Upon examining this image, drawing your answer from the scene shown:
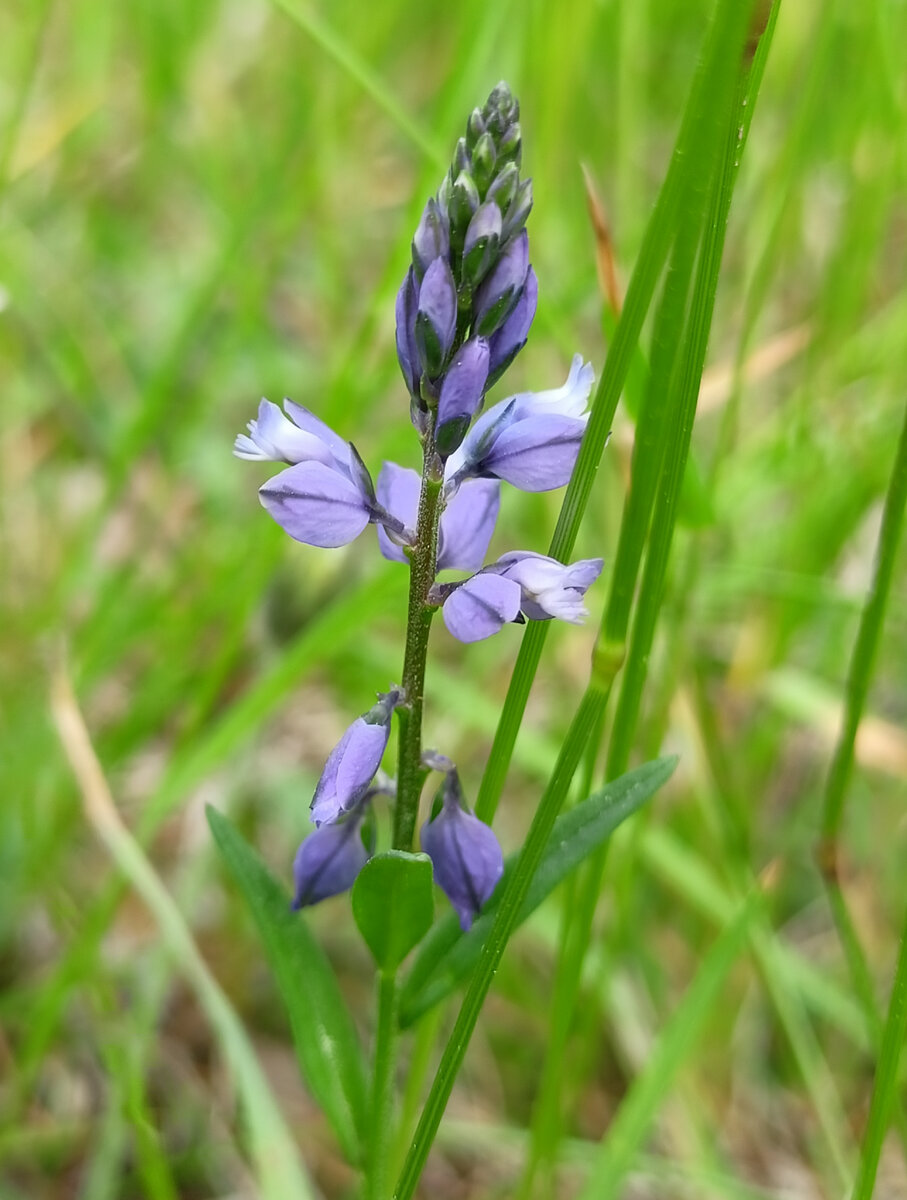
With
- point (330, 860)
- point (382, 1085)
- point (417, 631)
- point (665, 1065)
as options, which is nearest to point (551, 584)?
point (417, 631)

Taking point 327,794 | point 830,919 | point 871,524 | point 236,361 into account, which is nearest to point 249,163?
point 236,361

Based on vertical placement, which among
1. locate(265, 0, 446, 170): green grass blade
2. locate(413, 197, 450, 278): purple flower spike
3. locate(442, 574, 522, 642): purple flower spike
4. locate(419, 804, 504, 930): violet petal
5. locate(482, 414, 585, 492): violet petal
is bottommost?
locate(419, 804, 504, 930): violet petal

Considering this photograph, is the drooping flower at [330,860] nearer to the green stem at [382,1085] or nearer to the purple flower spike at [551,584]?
the green stem at [382,1085]

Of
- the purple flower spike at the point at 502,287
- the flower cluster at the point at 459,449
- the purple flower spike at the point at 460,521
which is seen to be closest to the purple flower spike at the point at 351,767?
the flower cluster at the point at 459,449

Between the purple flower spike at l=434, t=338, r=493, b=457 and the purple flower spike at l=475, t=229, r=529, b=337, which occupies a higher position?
the purple flower spike at l=475, t=229, r=529, b=337

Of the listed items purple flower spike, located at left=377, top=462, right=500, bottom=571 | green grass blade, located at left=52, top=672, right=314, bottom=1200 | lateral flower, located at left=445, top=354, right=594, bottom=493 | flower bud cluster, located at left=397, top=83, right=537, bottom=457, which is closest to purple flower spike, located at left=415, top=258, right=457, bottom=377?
flower bud cluster, located at left=397, top=83, right=537, bottom=457

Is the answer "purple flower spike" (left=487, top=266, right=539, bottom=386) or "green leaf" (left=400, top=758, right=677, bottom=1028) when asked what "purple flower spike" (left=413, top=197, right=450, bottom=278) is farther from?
"green leaf" (left=400, top=758, right=677, bottom=1028)

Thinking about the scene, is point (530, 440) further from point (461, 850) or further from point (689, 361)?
point (461, 850)
